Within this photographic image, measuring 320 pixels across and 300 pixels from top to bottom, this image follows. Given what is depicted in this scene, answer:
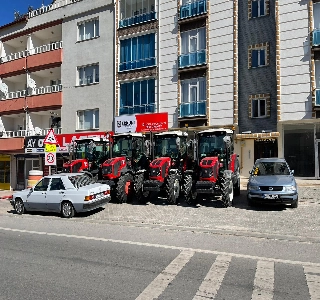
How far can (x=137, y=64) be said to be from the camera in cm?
2136

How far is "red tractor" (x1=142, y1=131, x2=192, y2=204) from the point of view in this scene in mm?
11688

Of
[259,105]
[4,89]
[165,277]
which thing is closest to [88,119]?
[4,89]

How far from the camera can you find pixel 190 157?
42.6 feet

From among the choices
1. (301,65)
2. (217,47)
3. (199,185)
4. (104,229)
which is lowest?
(104,229)

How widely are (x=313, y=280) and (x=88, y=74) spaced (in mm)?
21727

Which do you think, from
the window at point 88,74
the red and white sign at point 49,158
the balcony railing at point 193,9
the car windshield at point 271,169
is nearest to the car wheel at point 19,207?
the red and white sign at point 49,158

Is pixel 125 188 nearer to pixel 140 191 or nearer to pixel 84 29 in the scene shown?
pixel 140 191

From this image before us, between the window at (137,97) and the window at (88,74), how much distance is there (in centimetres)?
271

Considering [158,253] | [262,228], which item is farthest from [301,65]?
[158,253]

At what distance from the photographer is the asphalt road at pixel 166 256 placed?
4598mm

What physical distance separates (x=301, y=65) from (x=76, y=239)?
15024 mm

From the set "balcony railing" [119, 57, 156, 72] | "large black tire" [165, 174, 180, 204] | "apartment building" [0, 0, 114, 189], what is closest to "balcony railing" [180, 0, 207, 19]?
"balcony railing" [119, 57, 156, 72]

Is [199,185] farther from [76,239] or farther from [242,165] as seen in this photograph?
[242,165]

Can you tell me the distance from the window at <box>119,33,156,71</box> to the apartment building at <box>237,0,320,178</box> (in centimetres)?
611
